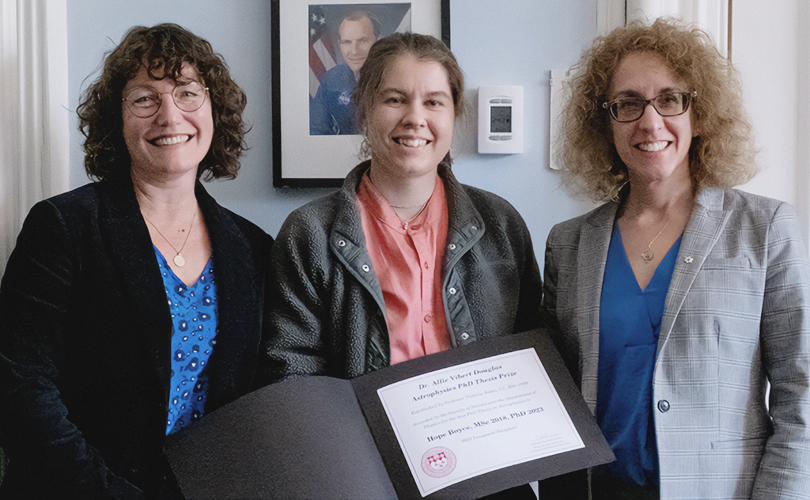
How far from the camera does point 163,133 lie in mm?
1280

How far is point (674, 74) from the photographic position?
124 centimetres

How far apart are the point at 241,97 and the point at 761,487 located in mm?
1424

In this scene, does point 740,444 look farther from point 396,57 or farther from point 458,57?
point 458,57

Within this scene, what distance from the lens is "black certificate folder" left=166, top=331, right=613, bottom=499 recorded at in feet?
3.25

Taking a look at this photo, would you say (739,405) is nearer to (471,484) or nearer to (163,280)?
(471,484)

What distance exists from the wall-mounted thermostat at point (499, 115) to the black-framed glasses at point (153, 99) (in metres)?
0.80

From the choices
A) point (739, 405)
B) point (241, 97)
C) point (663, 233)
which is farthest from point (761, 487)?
point (241, 97)

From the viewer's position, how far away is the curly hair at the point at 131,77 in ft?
4.23

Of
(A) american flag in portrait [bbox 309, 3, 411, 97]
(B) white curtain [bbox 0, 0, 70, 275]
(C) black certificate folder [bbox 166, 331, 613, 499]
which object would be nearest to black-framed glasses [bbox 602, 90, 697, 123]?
(C) black certificate folder [bbox 166, 331, 613, 499]

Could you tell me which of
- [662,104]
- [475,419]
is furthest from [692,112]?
[475,419]

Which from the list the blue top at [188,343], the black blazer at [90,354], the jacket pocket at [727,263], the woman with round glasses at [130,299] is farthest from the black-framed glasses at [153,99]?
the jacket pocket at [727,263]

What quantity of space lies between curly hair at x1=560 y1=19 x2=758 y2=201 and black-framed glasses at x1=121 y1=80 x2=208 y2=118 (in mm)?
909

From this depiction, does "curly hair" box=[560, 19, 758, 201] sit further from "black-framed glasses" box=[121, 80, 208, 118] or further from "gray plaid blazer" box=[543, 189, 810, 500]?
"black-framed glasses" box=[121, 80, 208, 118]

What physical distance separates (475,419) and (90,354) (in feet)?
2.58
